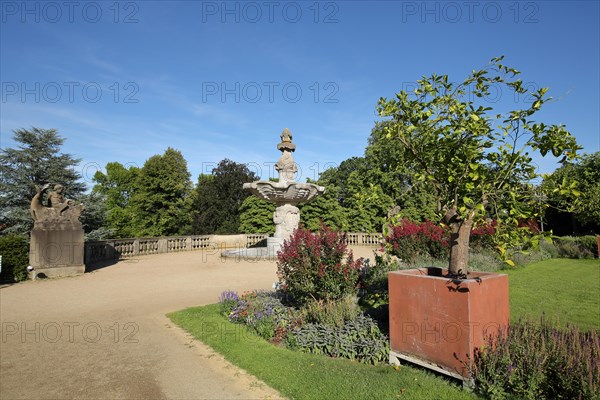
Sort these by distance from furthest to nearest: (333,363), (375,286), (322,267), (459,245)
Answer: (375,286) < (322,267) < (333,363) < (459,245)

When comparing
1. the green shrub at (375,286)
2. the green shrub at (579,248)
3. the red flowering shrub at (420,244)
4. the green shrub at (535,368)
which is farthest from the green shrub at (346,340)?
the green shrub at (579,248)

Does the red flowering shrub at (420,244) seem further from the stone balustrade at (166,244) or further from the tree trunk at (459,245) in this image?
the tree trunk at (459,245)

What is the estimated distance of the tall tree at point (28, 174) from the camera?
60.1 ft

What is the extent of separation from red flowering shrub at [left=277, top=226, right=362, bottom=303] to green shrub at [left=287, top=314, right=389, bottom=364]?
0.69 meters

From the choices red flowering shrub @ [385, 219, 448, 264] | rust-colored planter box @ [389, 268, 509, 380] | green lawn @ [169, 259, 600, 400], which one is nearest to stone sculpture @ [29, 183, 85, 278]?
green lawn @ [169, 259, 600, 400]

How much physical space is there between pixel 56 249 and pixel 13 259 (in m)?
1.28

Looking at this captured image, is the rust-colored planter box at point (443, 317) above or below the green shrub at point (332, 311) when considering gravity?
above

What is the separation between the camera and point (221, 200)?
38.7m

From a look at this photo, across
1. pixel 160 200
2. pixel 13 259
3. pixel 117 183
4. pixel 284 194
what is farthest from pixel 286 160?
pixel 117 183

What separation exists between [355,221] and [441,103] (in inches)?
1079

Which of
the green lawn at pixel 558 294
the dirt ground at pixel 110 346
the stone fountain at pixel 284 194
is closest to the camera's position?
the dirt ground at pixel 110 346

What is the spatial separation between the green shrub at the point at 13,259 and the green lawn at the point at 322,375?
9.57 m

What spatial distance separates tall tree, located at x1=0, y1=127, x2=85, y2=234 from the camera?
1831cm

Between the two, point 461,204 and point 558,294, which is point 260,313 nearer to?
point 461,204
